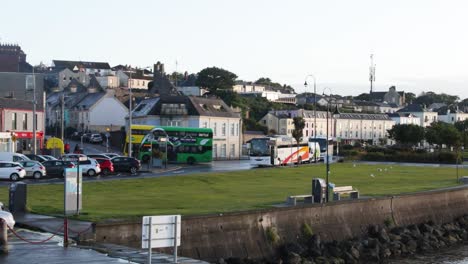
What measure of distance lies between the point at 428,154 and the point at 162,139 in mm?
45101

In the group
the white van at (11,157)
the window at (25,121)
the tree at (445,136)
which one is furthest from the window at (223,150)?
the white van at (11,157)

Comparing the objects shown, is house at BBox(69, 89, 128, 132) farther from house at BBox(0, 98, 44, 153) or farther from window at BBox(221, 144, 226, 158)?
house at BBox(0, 98, 44, 153)

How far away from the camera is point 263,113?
567 ft

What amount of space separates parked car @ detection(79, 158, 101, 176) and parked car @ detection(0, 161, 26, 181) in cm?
609

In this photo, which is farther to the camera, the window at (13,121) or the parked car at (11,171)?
the window at (13,121)

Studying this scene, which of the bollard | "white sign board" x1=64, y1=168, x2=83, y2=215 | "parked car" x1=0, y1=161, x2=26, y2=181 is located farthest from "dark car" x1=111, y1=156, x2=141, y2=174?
the bollard

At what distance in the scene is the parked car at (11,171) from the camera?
52469 mm

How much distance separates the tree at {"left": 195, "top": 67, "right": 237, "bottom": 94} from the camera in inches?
6531

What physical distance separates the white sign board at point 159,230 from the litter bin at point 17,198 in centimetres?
1501

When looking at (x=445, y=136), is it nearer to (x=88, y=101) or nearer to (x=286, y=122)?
(x=286, y=122)

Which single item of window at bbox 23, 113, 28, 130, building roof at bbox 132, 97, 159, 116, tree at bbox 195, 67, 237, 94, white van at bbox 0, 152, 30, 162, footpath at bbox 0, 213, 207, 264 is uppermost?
tree at bbox 195, 67, 237, 94

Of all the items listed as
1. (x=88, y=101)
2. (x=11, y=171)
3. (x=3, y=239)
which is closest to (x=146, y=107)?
(x=88, y=101)

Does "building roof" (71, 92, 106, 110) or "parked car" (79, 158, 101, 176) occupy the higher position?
"building roof" (71, 92, 106, 110)

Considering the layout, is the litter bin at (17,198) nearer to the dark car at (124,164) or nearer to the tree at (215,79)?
the dark car at (124,164)
